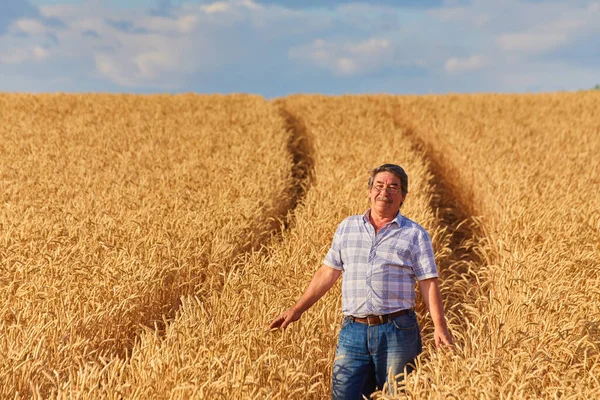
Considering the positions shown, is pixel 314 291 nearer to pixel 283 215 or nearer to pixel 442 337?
pixel 442 337

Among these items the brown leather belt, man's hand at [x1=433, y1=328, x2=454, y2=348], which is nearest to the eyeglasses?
the brown leather belt

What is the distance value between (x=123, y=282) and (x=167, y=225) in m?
1.74

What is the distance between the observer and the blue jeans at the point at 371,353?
366 centimetres

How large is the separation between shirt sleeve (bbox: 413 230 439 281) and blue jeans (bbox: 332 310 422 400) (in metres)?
0.29

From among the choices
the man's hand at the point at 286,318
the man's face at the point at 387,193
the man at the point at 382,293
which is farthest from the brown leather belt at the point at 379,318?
the man's face at the point at 387,193

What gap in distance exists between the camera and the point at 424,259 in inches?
148

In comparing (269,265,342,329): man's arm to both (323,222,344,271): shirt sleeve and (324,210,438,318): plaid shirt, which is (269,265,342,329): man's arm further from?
(324,210,438,318): plaid shirt

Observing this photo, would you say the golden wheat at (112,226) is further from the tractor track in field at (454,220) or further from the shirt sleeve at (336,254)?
the tractor track in field at (454,220)

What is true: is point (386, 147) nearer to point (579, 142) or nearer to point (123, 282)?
point (579, 142)

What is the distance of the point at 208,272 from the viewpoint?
5902 millimetres

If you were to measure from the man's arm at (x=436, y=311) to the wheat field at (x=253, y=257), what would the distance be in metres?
0.09

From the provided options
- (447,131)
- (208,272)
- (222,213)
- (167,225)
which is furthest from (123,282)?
(447,131)

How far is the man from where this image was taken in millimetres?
3684

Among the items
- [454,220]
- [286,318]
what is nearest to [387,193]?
[286,318]
